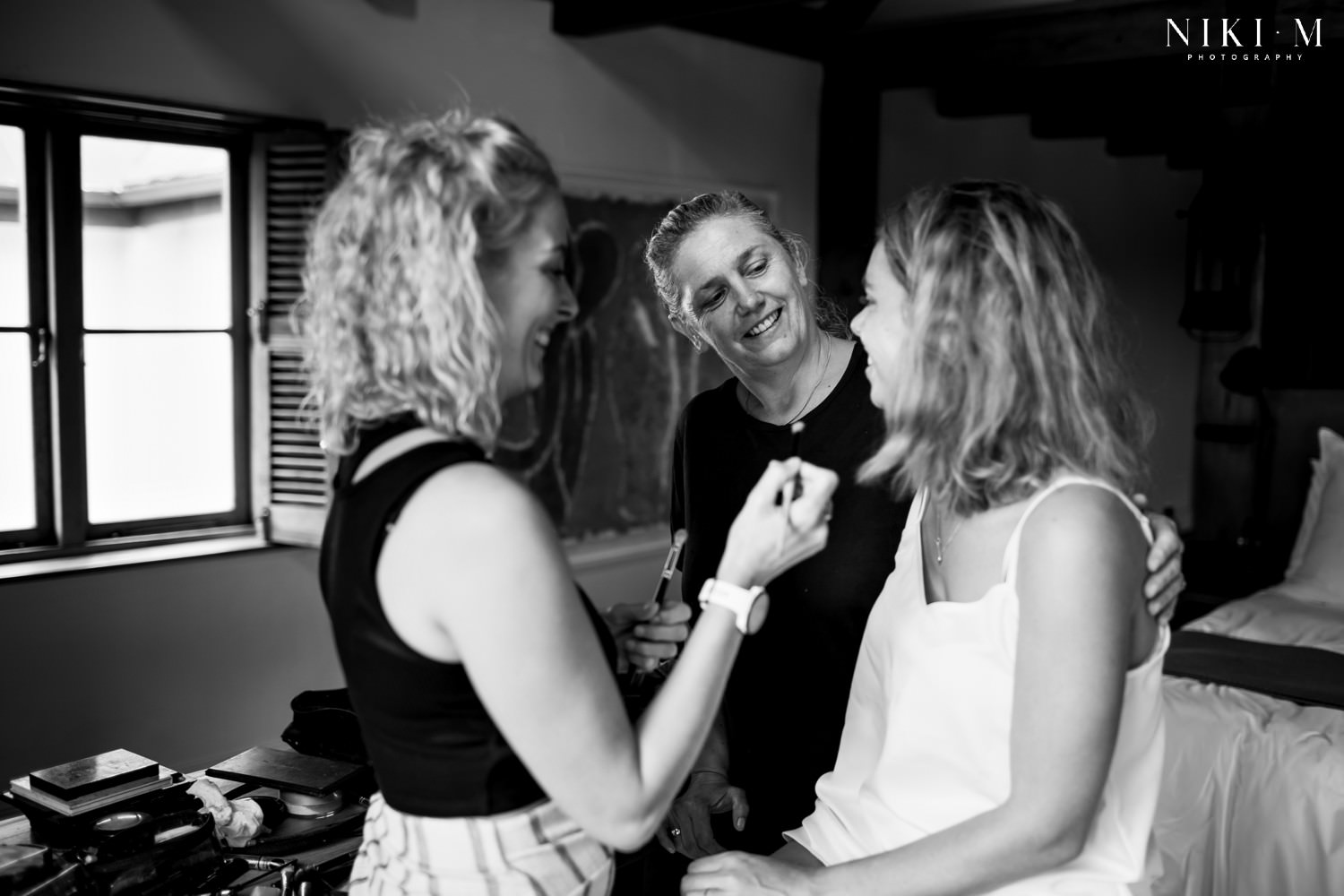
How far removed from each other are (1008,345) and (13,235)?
3397mm

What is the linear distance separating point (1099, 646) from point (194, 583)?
344 cm

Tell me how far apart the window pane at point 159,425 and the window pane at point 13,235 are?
238 millimetres

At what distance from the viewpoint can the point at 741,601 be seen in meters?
1.16

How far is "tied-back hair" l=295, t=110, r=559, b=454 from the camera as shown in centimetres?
110

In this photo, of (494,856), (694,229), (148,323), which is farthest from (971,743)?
(148,323)

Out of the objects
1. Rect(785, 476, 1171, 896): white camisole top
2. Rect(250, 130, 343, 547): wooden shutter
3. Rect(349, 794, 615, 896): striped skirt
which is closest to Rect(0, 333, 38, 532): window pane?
Rect(250, 130, 343, 547): wooden shutter

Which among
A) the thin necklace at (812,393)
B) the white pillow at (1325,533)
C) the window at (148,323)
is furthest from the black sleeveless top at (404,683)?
the white pillow at (1325,533)

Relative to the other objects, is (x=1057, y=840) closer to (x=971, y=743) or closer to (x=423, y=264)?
(x=971, y=743)

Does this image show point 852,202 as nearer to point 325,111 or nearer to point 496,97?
point 496,97

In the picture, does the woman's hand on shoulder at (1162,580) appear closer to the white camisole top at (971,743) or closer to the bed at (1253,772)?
the white camisole top at (971,743)

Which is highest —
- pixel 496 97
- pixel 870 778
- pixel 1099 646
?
pixel 496 97

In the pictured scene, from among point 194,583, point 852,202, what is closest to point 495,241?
point 194,583

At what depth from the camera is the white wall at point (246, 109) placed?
11.8 ft

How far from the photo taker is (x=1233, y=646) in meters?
3.38
